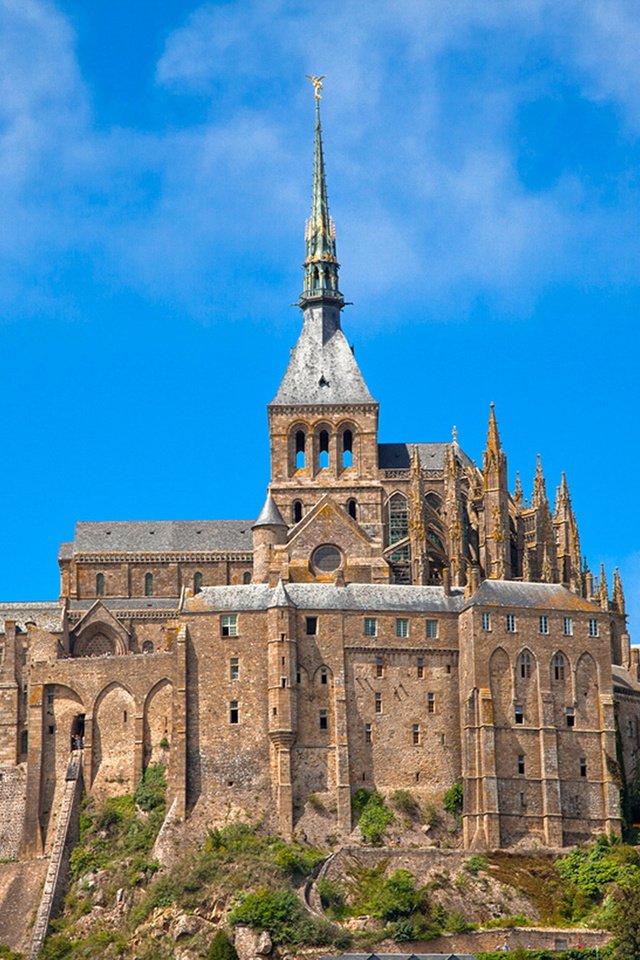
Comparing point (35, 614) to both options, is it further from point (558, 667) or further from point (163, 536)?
point (558, 667)

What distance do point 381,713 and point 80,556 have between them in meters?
31.8

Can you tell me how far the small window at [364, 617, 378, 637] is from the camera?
12281 centimetres

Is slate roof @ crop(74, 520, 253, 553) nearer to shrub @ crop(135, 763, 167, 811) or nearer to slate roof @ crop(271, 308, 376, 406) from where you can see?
slate roof @ crop(271, 308, 376, 406)

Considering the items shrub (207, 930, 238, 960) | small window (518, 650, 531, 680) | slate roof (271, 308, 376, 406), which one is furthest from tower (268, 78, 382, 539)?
shrub (207, 930, 238, 960)

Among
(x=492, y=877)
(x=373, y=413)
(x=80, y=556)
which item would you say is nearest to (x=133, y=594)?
(x=80, y=556)

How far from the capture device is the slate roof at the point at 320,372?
14388 centimetres

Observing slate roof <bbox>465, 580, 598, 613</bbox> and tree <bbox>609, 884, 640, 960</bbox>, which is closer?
tree <bbox>609, 884, 640, 960</bbox>

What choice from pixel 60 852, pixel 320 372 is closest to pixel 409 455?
pixel 320 372

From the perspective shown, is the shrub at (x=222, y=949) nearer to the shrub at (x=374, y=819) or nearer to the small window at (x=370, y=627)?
the shrub at (x=374, y=819)

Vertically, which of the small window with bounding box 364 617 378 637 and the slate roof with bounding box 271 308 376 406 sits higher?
the slate roof with bounding box 271 308 376 406

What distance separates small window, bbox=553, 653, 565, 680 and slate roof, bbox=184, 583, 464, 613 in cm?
621

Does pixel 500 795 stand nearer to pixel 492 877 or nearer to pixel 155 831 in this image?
pixel 492 877

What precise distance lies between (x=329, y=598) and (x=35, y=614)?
2369cm

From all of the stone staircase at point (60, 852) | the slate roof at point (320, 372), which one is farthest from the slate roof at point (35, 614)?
the slate roof at point (320, 372)
